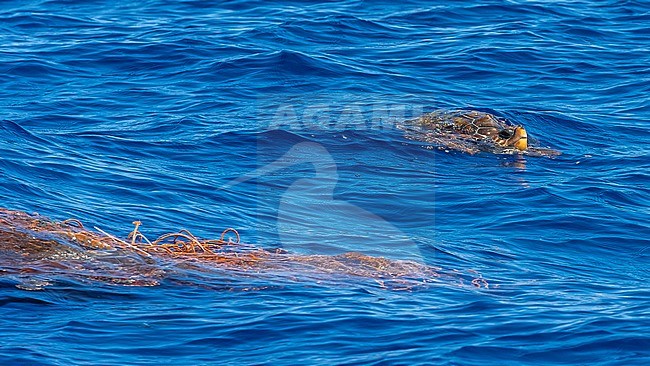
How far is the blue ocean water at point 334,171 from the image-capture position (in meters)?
8.41

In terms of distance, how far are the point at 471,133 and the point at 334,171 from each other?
91.8 inches

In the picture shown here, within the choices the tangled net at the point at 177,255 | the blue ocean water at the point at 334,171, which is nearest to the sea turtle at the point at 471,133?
the blue ocean water at the point at 334,171

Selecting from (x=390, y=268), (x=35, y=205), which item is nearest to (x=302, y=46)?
(x=35, y=205)

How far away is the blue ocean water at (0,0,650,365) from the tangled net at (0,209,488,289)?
0.75 feet

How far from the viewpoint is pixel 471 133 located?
49.8 ft

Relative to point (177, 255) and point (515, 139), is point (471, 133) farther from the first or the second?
point (177, 255)

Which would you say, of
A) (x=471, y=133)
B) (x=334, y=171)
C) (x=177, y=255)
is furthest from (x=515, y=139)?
(x=177, y=255)

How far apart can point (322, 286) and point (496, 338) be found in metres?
1.75

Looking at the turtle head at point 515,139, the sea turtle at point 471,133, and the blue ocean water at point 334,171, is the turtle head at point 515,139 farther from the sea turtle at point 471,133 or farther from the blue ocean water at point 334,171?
the blue ocean water at point 334,171

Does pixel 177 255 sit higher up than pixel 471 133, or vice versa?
pixel 177 255

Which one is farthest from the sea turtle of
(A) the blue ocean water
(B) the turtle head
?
(A) the blue ocean water

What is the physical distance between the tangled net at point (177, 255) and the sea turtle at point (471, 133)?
4885 mm

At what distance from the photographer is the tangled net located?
938 centimetres

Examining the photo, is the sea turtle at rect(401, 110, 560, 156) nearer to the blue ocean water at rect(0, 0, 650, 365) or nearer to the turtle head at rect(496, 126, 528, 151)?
the turtle head at rect(496, 126, 528, 151)
